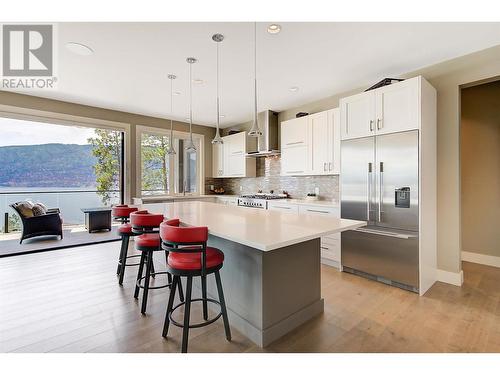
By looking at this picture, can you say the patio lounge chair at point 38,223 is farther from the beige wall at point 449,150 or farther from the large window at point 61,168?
the beige wall at point 449,150

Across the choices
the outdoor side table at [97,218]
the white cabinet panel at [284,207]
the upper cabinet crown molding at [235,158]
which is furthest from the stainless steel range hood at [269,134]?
the outdoor side table at [97,218]

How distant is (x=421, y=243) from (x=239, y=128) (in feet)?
14.8

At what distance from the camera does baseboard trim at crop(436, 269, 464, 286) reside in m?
2.95

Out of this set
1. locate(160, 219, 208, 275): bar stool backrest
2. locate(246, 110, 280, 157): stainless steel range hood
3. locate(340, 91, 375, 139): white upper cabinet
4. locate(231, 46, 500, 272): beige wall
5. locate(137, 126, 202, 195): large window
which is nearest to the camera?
locate(160, 219, 208, 275): bar stool backrest

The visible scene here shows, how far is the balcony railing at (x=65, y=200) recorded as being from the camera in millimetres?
5309

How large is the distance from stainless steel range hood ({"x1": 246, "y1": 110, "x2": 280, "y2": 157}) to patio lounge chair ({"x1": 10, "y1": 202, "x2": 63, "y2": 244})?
4.20 metres

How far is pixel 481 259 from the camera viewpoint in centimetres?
367

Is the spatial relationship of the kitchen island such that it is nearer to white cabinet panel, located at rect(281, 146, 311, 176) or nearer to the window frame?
white cabinet panel, located at rect(281, 146, 311, 176)

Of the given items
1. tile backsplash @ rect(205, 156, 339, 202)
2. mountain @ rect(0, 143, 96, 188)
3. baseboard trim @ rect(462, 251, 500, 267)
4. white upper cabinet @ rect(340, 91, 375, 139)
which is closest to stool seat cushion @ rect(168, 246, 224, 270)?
white upper cabinet @ rect(340, 91, 375, 139)

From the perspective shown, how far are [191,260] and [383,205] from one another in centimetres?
236

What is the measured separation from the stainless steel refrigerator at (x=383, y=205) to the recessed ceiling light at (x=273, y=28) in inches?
66.5
